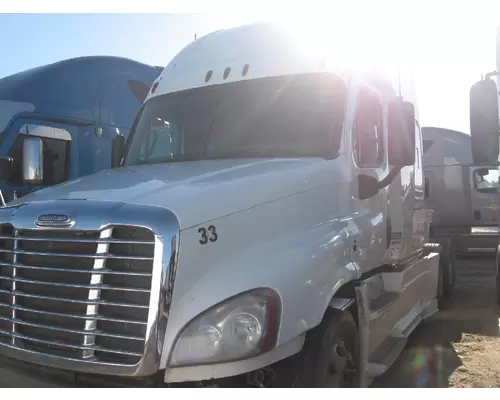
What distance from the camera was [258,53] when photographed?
13.3ft

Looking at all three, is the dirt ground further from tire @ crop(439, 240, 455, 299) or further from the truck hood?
the truck hood

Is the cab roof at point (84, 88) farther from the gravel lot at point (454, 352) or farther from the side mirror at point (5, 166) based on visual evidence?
the gravel lot at point (454, 352)

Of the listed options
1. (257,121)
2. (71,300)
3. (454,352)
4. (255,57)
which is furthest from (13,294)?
(454,352)

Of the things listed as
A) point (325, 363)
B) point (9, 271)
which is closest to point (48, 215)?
point (9, 271)

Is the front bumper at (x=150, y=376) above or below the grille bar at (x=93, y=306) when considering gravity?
below

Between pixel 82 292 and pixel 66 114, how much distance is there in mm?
4610

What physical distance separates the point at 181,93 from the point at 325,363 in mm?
2439

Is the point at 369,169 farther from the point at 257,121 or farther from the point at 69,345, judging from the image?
the point at 69,345

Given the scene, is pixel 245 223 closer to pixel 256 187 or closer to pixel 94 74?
pixel 256 187

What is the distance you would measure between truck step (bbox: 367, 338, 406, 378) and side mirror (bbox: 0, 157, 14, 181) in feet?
14.2

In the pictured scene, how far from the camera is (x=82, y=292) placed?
Answer: 2.56 m

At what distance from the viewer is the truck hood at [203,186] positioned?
263 cm

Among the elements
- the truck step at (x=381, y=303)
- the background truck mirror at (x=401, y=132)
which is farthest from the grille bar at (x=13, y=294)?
the background truck mirror at (x=401, y=132)

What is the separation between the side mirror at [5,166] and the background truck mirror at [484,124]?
4.80m
